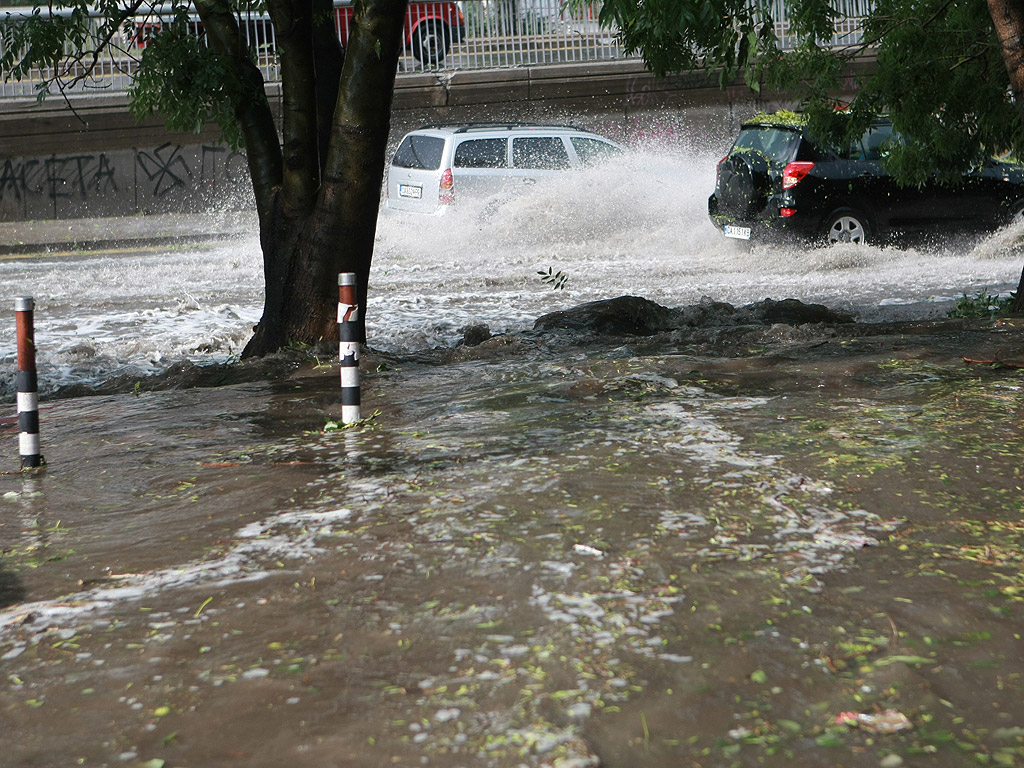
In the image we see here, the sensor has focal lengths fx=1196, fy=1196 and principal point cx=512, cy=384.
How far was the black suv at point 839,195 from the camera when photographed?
48.7ft

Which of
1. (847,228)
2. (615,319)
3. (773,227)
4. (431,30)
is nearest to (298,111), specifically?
(615,319)

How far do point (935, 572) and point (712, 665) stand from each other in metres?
1.08

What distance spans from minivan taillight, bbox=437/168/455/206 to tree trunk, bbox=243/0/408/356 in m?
9.20

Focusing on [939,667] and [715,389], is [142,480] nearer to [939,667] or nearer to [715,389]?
[715,389]

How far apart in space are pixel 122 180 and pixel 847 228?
49.3 ft

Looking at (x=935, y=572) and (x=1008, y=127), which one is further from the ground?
(x=1008, y=127)

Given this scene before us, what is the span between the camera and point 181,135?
23922 millimetres

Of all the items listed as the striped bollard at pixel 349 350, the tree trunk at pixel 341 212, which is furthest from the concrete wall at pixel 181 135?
the striped bollard at pixel 349 350

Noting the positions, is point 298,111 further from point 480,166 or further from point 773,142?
point 480,166

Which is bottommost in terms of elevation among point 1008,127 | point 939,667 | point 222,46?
point 939,667

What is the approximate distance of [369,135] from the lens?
8.54 meters

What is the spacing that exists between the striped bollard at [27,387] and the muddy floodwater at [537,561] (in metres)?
0.24

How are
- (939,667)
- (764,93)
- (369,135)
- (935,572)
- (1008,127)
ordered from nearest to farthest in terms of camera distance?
1. (939,667)
2. (935,572)
3. (369,135)
4. (1008,127)
5. (764,93)

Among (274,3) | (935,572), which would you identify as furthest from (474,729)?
(274,3)
